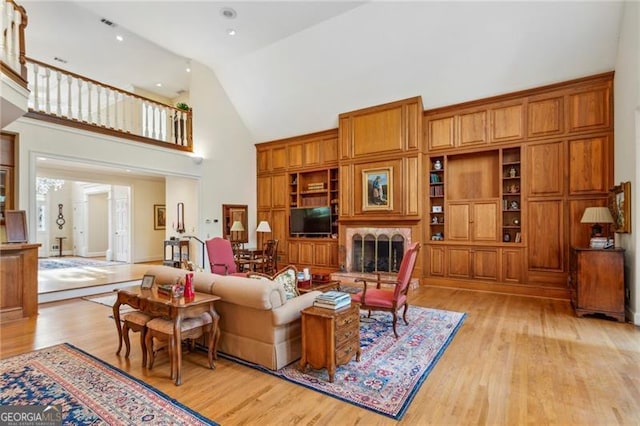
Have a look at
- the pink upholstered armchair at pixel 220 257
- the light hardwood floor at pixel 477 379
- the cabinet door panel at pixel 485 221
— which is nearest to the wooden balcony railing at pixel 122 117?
the pink upholstered armchair at pixel 220 257

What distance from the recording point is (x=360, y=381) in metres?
2.68

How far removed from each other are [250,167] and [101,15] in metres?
4.54

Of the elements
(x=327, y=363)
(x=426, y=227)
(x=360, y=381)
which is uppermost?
(x=426, y=227)

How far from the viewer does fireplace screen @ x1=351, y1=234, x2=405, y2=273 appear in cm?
681

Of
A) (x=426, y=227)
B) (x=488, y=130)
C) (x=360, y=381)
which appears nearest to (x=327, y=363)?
(x=360, y=381)

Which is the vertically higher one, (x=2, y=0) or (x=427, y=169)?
(x=2, y=0)

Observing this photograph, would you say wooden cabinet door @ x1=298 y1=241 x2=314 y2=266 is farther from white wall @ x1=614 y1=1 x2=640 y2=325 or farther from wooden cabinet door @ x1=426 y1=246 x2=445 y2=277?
white wall @ x1=614 y1=1 x2=640 y2=325

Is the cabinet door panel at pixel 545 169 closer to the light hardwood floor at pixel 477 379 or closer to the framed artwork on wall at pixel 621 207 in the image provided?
the framed artwork on wall at pixel 621 207

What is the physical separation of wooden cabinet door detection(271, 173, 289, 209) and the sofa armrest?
584 cm

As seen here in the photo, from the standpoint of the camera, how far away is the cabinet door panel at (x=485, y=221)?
606cm

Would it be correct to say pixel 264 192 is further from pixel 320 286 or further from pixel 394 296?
pixel 394 296

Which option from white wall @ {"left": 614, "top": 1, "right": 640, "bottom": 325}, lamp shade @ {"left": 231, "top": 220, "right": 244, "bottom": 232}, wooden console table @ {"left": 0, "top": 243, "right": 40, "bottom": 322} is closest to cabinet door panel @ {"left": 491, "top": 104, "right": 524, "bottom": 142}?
white wall @ {"left": 614, "top": 1, "right": 640, "bottom": 325}

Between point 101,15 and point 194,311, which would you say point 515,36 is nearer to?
point 194,311

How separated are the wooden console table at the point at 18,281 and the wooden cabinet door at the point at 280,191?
5.31 m
